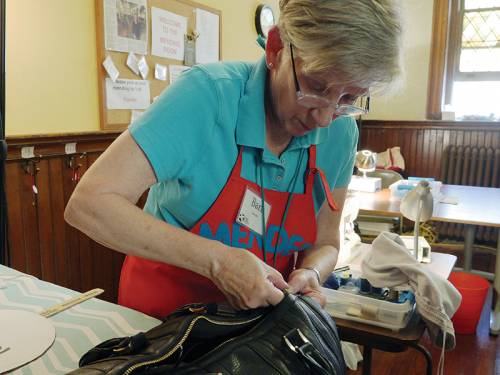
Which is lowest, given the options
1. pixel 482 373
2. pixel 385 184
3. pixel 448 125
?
pixel 482 373

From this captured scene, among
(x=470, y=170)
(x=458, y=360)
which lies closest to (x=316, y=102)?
(x=458, y=360)

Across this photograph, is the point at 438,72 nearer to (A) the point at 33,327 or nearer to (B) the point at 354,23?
(B) the point at 354,23

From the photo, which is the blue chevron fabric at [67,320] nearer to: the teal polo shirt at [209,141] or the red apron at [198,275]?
the red apron at [198,275]

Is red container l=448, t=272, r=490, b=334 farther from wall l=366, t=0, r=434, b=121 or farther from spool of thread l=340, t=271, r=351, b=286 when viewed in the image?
wall l=366, t=0, r=434, b=121

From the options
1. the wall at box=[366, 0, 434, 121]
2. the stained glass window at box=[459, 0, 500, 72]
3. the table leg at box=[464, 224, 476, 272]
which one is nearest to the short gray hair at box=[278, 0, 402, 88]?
the table leg at box=[464, 224, 476, 272]

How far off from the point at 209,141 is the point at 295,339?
430mm

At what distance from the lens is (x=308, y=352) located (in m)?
0.66

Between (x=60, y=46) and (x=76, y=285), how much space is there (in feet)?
3.95

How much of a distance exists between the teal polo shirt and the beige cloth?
385 mm

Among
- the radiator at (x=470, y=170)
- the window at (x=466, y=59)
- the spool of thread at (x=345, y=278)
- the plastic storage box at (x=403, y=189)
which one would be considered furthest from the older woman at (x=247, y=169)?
the window at (x=466, y=59)

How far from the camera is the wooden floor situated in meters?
2.40

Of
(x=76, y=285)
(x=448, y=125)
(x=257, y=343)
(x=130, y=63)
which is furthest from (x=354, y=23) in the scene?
(x=448, y=125)

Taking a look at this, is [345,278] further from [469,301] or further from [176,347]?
[469,301]

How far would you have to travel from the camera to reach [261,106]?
0.99 meters
